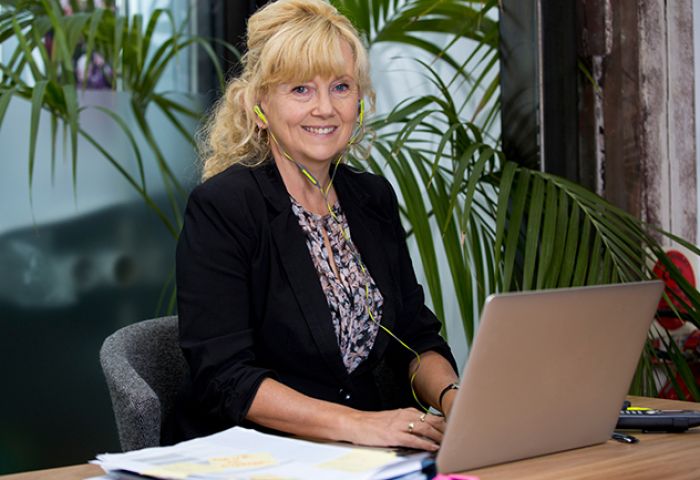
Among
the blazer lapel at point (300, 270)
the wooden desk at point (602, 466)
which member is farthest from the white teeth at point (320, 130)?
the wooden desk at point (602, 466)

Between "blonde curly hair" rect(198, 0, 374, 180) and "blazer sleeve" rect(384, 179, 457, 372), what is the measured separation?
1.07 ft

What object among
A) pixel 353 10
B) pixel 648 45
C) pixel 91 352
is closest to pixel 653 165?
pixel 648 45

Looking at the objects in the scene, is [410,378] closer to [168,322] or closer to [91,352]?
[168,322]

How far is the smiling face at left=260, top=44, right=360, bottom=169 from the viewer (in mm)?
1733

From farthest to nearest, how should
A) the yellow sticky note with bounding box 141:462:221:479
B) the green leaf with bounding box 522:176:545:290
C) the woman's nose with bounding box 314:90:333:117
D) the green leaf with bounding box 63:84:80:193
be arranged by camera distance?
the green leaf with bounding box 63:84:80:193, the green leaf with bounding box 522:176:545:290, the woman's nose with bounding box 314:90:333:117, the yellow sticky note with bounding box 141:462:221:479

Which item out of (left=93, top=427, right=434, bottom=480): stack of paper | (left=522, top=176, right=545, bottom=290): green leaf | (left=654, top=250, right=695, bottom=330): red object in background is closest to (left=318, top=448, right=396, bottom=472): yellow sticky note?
(left=93, top=427, right=434, bottom=480): stack of paper

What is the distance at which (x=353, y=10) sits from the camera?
266 cm

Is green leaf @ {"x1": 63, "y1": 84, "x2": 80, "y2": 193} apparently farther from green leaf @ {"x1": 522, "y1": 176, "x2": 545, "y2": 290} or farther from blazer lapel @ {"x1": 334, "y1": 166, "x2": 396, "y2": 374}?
green leaf @ {"x1": 522, "y1": 176, "x2": 545, "y2": 290}

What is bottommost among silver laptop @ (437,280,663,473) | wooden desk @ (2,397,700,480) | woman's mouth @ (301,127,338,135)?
wooden desk @ (2,397,700,480)

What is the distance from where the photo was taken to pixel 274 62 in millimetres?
1698

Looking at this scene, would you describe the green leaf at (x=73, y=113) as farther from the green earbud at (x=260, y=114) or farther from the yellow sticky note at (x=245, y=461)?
the yellow sticky note at (x=245, y=461)

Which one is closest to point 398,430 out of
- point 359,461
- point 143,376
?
point 359,461

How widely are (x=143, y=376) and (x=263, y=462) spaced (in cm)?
65

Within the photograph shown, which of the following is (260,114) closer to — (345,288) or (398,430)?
(345,288)
